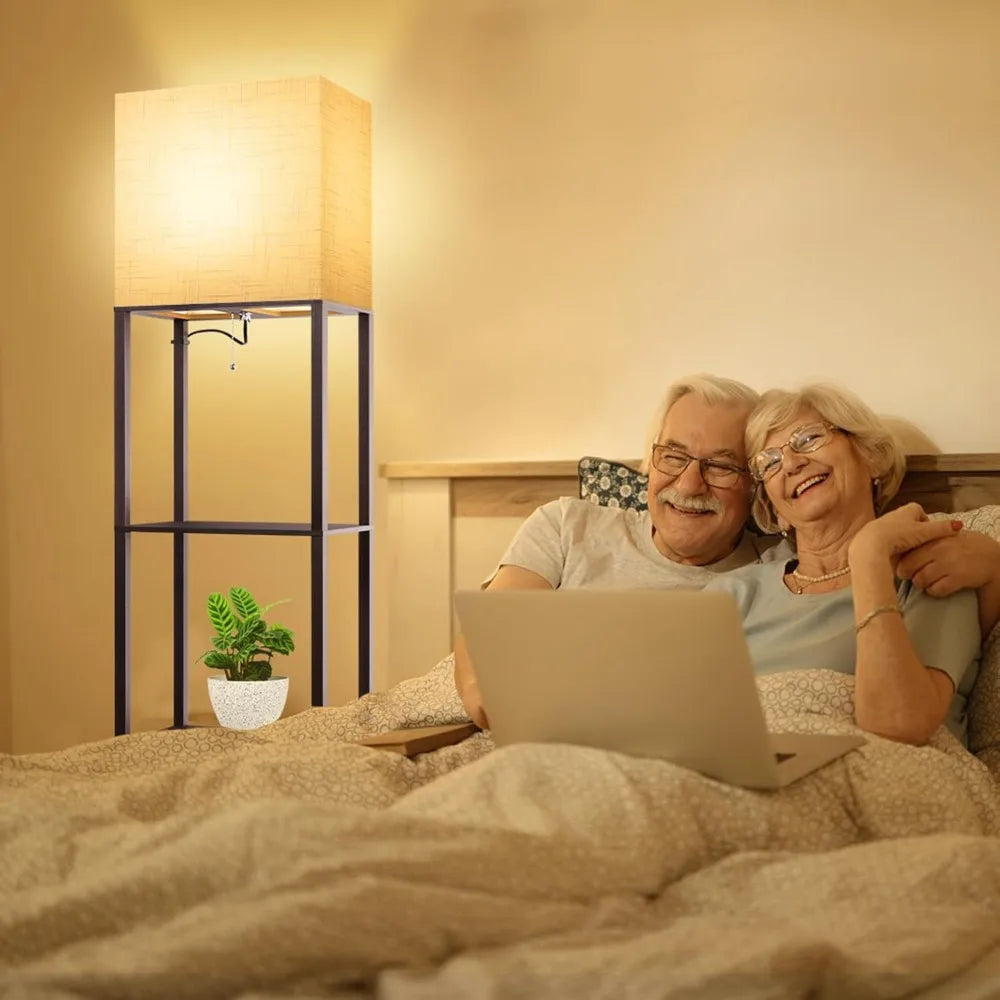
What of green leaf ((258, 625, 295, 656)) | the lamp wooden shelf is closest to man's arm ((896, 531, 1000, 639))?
the lamp wooden shelf

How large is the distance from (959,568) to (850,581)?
20cm

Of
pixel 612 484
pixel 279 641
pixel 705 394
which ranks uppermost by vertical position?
pixel 705 394

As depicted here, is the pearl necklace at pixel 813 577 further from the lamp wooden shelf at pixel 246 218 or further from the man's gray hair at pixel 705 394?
the lamp wooden shelf at pixel 246 218

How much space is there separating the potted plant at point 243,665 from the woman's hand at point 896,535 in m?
1.24

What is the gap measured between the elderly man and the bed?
782mm

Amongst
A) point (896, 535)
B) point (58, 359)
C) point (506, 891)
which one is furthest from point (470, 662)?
point (58, 359)

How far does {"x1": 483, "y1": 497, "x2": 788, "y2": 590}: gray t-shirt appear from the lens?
7.26 ft

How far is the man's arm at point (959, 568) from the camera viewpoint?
1816 millimetres

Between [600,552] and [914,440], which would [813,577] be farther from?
[914,440]

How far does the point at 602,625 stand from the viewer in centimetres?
133

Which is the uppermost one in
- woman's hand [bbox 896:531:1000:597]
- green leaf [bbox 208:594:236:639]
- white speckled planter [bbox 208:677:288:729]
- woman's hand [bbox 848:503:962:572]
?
woman's hand [bbox 848:503:962:572]

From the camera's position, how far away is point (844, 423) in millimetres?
2049

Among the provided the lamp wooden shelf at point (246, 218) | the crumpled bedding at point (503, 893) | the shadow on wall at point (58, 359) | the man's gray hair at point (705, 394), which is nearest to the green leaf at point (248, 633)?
the lamp wooden shelf at point (246, 218)

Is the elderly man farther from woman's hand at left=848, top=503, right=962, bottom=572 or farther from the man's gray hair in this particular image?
woman's hand at left=848, top=503, right=962, bottom=572
